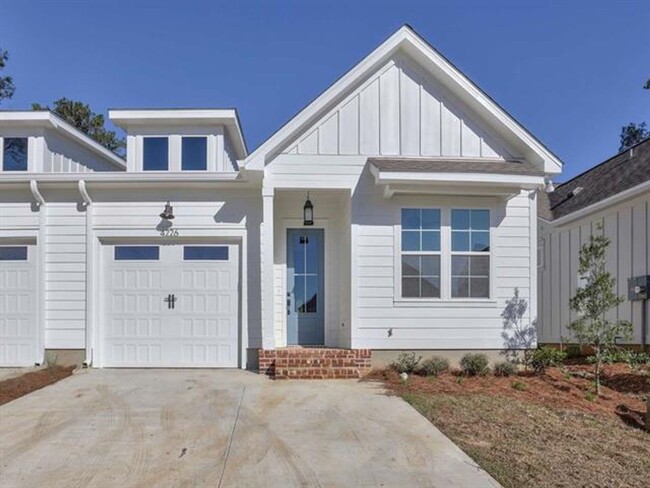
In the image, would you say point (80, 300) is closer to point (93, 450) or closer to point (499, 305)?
point (93, 450)

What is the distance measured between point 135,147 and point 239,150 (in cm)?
336

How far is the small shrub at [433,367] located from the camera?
8.77m

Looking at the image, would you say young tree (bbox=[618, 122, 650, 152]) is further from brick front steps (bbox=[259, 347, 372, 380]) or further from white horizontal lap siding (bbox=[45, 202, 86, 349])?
white horizontal lap siding (bbox=[45, 202, 86, 349])

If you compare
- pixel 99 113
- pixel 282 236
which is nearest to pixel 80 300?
pixel 282 236

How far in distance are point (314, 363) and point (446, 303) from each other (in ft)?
8.34

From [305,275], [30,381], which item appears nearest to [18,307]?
[30,381]

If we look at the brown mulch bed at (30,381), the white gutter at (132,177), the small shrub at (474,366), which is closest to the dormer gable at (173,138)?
the white gutter at (132,177)

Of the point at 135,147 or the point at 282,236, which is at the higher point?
the point at 135,147

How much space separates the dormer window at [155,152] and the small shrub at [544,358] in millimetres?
8328

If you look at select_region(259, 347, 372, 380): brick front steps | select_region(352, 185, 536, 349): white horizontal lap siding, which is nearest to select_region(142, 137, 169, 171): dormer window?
select_region(352, 185, 536, 349): white horizontal lap siding

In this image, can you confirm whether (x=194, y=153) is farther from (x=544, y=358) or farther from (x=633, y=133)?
(x=633, y=133)

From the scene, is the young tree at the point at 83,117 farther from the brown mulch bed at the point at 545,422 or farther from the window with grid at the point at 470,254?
the brown mulch bed at the point at 545,422

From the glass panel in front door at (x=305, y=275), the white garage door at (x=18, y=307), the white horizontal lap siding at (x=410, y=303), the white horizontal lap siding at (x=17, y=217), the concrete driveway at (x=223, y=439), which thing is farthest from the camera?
the glass panel in front door at (x=305, y=275)

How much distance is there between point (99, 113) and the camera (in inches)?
1074
